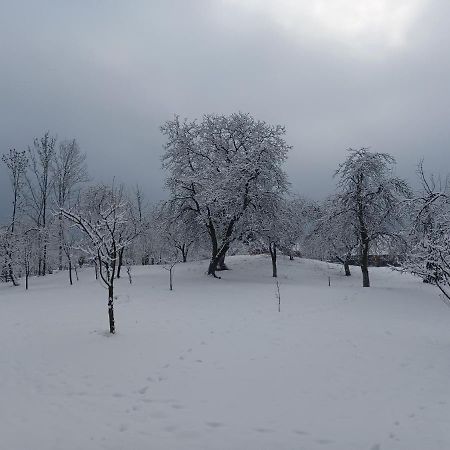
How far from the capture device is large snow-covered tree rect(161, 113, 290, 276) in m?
24.6

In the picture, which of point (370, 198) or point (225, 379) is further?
point (370, 198)

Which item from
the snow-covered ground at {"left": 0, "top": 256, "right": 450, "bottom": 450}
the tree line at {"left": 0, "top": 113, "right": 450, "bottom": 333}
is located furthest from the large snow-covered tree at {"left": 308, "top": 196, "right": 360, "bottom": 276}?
the snow-covered ground at {"left": 0, "top": 256, "right": 450, "bottom": 450}

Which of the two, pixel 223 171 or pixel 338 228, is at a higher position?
pixel 223 171

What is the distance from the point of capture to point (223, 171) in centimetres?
2594

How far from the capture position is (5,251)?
98.7 ft

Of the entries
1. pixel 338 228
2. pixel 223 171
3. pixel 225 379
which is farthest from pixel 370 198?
pixel 225 379

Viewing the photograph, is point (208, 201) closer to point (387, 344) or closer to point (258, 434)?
point (387, 344)

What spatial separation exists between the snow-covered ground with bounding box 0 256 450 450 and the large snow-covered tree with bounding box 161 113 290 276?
34.2 feet

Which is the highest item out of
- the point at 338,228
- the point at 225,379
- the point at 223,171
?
the point at 223,171

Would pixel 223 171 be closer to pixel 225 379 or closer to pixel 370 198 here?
pixel 370 198

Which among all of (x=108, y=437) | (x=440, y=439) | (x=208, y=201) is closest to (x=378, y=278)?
(x=208, y=201)

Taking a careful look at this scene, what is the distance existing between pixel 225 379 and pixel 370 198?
18.6m

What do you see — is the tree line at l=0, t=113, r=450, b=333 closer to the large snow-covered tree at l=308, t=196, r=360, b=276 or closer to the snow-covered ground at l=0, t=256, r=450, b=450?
the large snow-covered tree at l=308, t=196, r=360, b=276

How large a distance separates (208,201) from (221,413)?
18.0 metres
